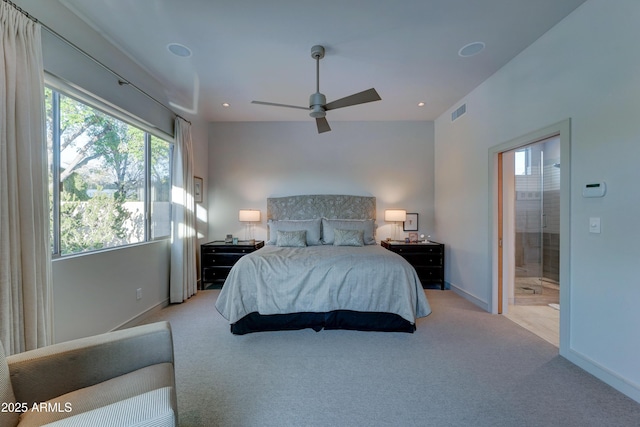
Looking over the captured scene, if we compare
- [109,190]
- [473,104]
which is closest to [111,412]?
[109,190]

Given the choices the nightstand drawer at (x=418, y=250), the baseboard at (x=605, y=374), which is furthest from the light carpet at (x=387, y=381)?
the nightstand drawer at (x=418, y=250)

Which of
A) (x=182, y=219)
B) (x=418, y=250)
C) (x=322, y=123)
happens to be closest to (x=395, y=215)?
(x=418, y=250)

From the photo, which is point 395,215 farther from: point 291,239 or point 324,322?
point 324,322

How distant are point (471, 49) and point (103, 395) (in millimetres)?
4010

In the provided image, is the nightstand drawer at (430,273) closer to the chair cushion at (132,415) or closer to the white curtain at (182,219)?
the white curtain at (182,219)

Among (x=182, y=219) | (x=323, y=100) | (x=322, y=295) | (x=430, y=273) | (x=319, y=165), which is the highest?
(x=323, y=100)

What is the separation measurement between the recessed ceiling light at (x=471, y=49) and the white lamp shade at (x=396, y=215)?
8.41 ft

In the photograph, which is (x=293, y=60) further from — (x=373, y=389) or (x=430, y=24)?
(x=373, y=389)

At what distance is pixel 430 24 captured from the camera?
2377mm

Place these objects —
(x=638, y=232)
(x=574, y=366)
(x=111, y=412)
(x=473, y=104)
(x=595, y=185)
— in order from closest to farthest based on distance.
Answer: (x=111, y=412) < (x=638, y=232) < (x=595, y=185) < (x=574, y=366) < (x=473, y=104)

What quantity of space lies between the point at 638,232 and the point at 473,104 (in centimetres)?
258

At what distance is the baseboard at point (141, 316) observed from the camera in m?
2.94

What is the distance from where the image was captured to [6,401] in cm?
108

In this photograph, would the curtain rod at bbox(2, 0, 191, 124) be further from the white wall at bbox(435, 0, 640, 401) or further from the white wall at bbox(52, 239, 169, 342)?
the white wall at bbox(435, 0, 640, 401)
